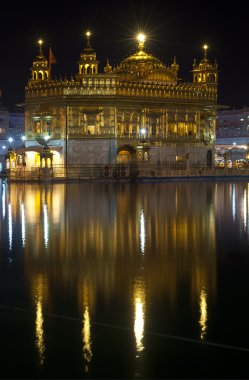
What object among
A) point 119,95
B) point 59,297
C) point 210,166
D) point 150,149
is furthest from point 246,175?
point 59,297

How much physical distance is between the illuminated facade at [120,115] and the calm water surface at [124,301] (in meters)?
36.7

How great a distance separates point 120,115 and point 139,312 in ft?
155

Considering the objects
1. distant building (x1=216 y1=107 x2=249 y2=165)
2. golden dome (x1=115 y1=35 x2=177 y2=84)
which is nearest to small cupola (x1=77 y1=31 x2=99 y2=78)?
golden dome (x1=115 y1=35 x2=177 y2=84)

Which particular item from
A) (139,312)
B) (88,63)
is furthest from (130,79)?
(139,312)

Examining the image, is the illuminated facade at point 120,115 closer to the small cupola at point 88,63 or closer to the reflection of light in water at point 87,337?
the small cupola at point 88,63

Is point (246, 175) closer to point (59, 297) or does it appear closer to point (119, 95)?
point (119, 95)

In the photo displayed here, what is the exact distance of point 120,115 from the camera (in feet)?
180

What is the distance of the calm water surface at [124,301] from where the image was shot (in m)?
6.45

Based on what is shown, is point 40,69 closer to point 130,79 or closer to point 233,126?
point 130,79

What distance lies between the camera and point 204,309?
8.27 metres

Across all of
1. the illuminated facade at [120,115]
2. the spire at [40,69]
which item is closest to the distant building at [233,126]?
the illuminated facade at [120,115]

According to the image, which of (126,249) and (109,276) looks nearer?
(109,276)

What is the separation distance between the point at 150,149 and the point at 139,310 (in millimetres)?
47763

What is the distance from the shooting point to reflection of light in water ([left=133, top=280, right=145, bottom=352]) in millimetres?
7074
